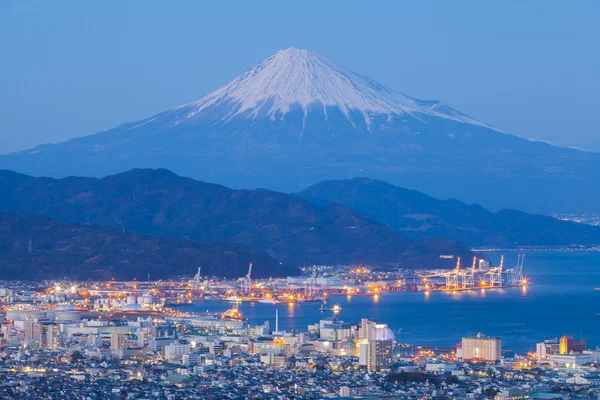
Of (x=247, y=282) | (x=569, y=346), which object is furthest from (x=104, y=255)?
(x=569, y=346)

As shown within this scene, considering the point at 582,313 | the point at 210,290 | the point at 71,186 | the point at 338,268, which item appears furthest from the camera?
the point at 71,186

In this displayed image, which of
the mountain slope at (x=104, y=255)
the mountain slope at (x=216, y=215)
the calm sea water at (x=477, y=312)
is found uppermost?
the mountain slope at (x=216, y=215)

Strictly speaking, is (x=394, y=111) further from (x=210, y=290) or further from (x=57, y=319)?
(x=57, y=319)

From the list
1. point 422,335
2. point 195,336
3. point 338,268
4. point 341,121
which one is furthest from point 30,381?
point 341,121

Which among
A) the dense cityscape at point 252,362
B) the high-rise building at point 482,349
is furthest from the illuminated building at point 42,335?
the high-rise building at point 482,349

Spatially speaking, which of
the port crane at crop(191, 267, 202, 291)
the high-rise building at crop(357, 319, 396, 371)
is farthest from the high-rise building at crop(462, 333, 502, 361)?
the port crane at crop(191, 267, 202, 291)

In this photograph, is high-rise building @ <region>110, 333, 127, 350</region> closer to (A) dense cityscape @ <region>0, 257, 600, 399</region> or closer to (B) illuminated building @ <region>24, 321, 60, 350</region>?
(A) dense cityscape @ <region>0, 257, 600, 399</region>

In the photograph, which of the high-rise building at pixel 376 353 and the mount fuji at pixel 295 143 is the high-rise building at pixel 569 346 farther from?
the mount fuji at pixel 295 143
